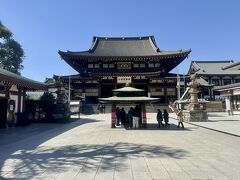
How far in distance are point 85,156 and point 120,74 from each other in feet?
98.1

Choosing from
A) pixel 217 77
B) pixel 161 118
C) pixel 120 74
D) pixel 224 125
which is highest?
pixel 217 77

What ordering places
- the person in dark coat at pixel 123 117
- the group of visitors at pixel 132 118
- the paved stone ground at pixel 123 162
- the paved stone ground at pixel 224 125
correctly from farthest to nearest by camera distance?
the person in dark coat at pixel 123 117, the group of visitors at pixel 132 118, the paved stone ground at pixel 224 125, the paved stone ground at pixel 123 162

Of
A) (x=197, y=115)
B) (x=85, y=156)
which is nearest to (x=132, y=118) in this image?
(x=197, y=115)

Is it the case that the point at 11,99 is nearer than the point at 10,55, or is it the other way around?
the point at 11,99

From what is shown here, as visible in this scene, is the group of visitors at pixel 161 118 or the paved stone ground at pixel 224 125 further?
the group of visitors at pixel 161 118

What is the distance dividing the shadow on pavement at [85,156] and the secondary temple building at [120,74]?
2794 cm

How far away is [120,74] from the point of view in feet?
124

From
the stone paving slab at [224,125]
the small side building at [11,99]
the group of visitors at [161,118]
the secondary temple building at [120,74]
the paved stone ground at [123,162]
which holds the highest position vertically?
the secondary temple building at [120,74]

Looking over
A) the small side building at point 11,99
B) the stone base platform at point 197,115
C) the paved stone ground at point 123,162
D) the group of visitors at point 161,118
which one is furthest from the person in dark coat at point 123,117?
the paved stone ground at point 123,162

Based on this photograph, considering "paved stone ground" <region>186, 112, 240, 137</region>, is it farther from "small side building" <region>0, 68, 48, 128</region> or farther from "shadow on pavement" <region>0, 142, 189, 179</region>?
"small side building" <region>0, 68, 48, 128</region>

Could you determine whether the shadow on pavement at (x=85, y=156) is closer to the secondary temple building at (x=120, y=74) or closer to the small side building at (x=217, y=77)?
the secondary temple building at (x=120, y=74)

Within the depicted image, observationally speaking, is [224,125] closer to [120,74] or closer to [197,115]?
[197,115]

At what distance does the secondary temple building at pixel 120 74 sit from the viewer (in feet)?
124

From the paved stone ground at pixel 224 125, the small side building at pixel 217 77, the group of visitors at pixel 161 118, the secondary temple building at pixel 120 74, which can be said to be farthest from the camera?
the small side building at pixel 217 77
